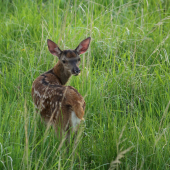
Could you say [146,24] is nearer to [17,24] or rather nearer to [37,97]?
[17,24]

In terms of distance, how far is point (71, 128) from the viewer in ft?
10.8

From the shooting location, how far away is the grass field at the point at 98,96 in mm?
2881

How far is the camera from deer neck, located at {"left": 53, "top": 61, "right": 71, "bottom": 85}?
434 cm

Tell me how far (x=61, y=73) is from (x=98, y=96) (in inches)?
26.8

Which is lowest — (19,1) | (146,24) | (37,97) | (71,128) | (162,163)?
(162,163)

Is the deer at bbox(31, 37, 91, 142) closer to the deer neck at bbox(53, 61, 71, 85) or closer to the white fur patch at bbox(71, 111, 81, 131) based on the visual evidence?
the white fur patch at bbox(71, 111, 81, 131)

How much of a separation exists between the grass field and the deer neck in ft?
0.47

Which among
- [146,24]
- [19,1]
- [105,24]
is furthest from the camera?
[19,1]

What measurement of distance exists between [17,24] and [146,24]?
2.24m

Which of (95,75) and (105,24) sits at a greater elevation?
(105,24)

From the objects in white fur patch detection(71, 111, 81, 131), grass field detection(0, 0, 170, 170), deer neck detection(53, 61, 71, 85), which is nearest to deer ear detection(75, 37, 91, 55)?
grass field detection(0, 0, 170, 170)

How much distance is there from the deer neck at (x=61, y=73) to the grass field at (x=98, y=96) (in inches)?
5.7

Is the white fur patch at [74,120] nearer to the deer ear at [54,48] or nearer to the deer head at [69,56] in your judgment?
the deer head at [69,56]

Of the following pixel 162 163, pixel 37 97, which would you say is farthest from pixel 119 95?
pixel 162 163
